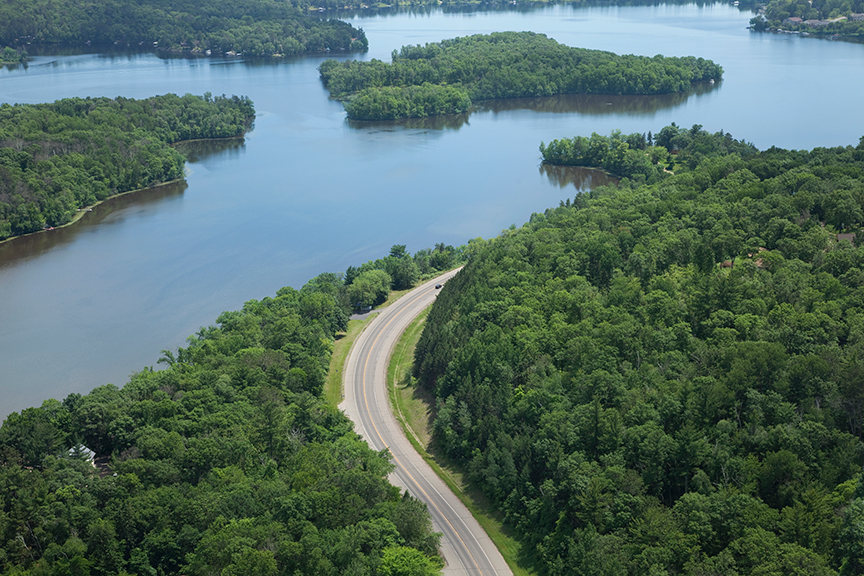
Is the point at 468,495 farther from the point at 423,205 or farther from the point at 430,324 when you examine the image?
the point at 423,205

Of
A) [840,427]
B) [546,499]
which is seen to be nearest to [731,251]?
[840,427]

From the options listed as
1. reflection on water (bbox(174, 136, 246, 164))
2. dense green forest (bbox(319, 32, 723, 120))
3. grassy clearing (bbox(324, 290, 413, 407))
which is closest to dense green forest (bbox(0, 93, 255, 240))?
reflection on water (bbox(174, 136, 246, 164))

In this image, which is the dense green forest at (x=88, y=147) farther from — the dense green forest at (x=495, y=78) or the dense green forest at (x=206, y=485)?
the dense green forest at (x=206, y=485)

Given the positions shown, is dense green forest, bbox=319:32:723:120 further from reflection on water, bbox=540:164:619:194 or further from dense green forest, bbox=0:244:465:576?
dense green forest, bbox=0:244:465:576

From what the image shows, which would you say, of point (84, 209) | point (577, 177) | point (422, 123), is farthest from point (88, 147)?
point (577, 177)

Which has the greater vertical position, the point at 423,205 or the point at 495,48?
the point at 495,48

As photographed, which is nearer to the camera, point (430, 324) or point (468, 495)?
point (468, 495)

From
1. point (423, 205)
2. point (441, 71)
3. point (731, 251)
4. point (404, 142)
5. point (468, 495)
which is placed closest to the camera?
point (468, 495)

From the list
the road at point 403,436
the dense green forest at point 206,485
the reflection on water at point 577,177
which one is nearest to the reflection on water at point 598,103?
the reflection on water at point 577,177

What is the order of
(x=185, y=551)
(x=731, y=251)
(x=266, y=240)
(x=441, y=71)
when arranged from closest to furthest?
(x=185, y=551), (x=731, y=251), (x=266, y=240), (x=441, y=71)
